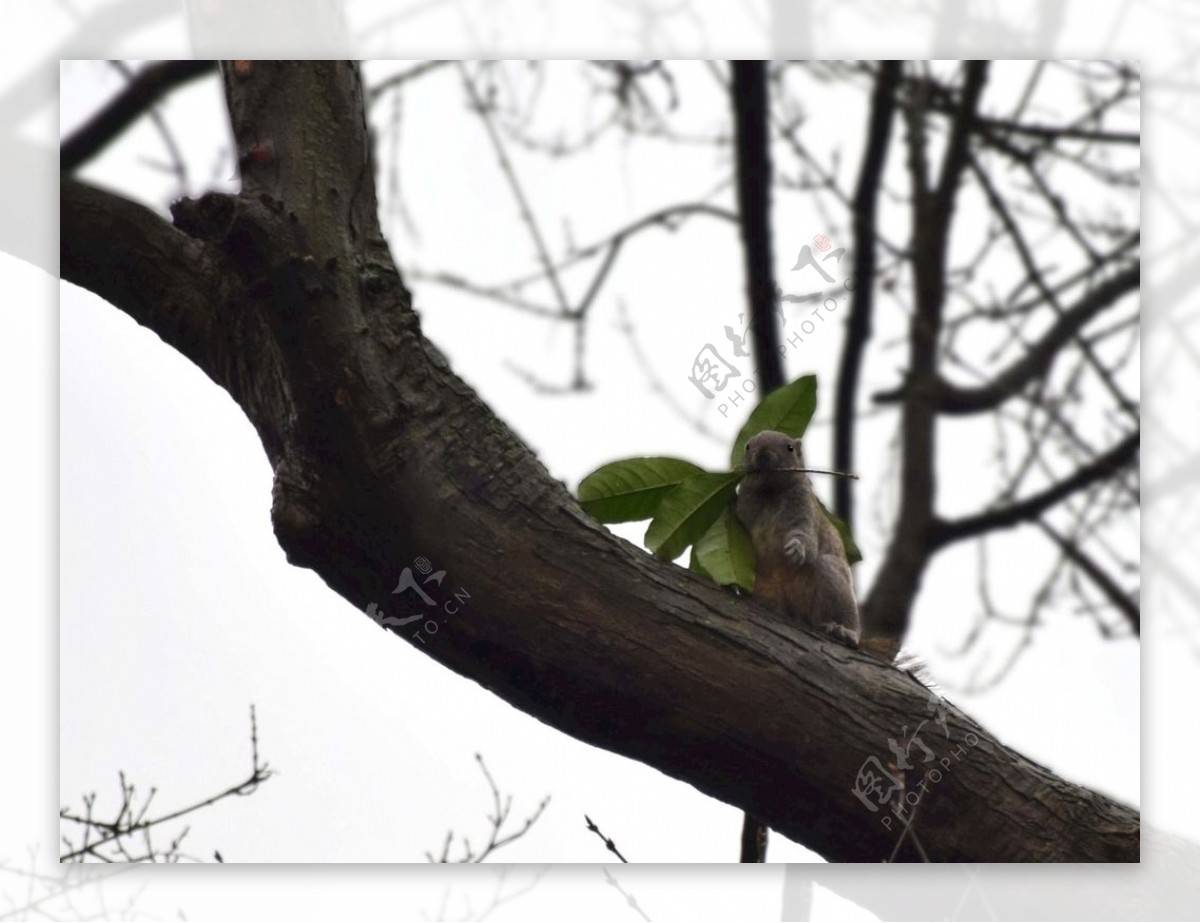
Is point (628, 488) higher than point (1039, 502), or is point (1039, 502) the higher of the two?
point (1039, 502)

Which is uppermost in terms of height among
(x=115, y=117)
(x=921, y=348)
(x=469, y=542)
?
(x=115, y=117)

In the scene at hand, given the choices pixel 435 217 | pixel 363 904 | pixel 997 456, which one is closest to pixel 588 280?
pixel 435 217

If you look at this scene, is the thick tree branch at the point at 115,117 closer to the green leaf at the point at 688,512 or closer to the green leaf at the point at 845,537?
the green leaf at the point at 688,512

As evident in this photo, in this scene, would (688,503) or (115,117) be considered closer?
(688,503)

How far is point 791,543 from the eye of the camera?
2029 mm

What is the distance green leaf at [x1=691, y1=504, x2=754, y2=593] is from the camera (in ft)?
6.29

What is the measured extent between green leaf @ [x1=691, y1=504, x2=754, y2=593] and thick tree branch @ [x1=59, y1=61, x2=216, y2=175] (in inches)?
43.6

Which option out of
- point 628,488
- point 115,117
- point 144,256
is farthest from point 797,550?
point 115,117

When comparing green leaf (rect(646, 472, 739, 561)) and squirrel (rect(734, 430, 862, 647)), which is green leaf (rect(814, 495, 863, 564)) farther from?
green leaf (rect(646, 472, 739, 561))

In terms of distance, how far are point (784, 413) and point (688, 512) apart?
0.23 meters

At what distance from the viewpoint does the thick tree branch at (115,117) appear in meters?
2.22

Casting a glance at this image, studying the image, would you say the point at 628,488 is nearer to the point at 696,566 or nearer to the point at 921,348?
the point at 696,566

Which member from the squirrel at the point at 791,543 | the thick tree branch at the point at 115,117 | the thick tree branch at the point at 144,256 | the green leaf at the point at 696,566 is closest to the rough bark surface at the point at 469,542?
the thick tree branch at the point at 144,256

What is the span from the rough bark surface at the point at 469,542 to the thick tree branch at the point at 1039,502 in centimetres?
60
